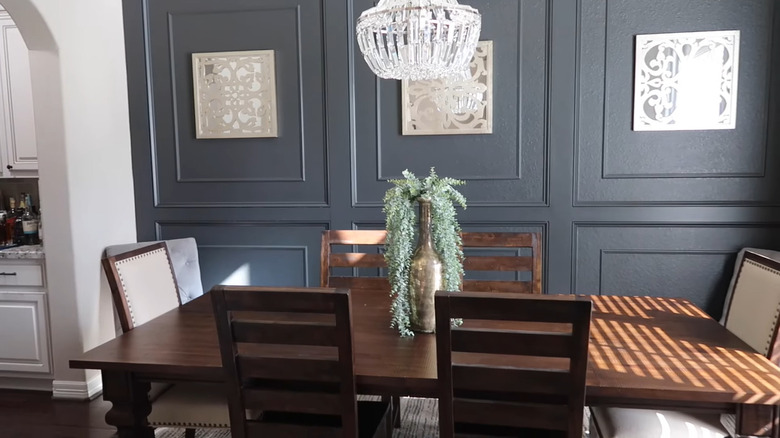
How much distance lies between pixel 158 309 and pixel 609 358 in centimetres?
166

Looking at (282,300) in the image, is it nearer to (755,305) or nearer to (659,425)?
(659,425)

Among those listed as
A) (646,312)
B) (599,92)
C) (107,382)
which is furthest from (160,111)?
(646,312)

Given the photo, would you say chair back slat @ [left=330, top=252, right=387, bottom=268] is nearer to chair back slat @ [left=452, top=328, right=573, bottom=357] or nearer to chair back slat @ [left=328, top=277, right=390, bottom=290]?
chair back slat @ [left=328, top=277, right=390, bottom=290]

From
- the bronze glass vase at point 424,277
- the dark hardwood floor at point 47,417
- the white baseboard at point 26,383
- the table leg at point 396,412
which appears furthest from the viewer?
the white baseboard at point 26,383

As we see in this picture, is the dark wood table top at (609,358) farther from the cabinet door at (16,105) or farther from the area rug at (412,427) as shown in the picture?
the cabinet door at (16,105)

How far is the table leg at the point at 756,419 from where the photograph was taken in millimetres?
1331

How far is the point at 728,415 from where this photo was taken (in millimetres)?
1547

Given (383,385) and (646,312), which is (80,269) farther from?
(646,312)

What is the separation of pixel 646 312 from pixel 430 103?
5.91ft

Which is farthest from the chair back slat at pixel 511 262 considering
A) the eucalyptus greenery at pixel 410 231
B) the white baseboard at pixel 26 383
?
the white baseboard at pixel 26 383

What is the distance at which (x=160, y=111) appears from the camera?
137 inches

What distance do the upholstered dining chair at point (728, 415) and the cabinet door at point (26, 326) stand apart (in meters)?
2.96

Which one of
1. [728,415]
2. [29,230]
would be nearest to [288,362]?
[728,415]

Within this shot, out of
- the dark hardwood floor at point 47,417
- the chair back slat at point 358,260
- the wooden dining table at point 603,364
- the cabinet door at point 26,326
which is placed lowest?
the dark hardwood floor at point 47,417
